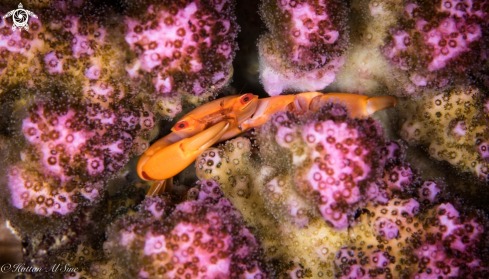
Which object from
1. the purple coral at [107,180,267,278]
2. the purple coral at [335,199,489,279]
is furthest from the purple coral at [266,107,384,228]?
the purple coral at [107,180,267,278]

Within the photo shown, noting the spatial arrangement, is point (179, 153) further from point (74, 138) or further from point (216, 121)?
point (74, 138)

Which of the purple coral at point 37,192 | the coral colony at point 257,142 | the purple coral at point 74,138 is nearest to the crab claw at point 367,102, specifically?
the coral colony at point 257,142

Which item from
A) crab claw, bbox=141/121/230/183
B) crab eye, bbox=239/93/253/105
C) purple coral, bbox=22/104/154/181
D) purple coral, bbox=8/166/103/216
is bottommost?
crab claw, bbox=141/121/230/183

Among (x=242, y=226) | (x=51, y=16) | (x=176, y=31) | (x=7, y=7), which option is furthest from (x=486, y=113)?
(x=7, y=7)

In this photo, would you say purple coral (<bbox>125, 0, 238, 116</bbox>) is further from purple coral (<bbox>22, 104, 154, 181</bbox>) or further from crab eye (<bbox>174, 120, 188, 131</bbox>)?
crab eye (<bbox>174, 120, 188, 131</bbox>)

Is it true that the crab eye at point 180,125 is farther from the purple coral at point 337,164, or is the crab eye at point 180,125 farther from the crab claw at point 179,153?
the purple coral at point 337,164
